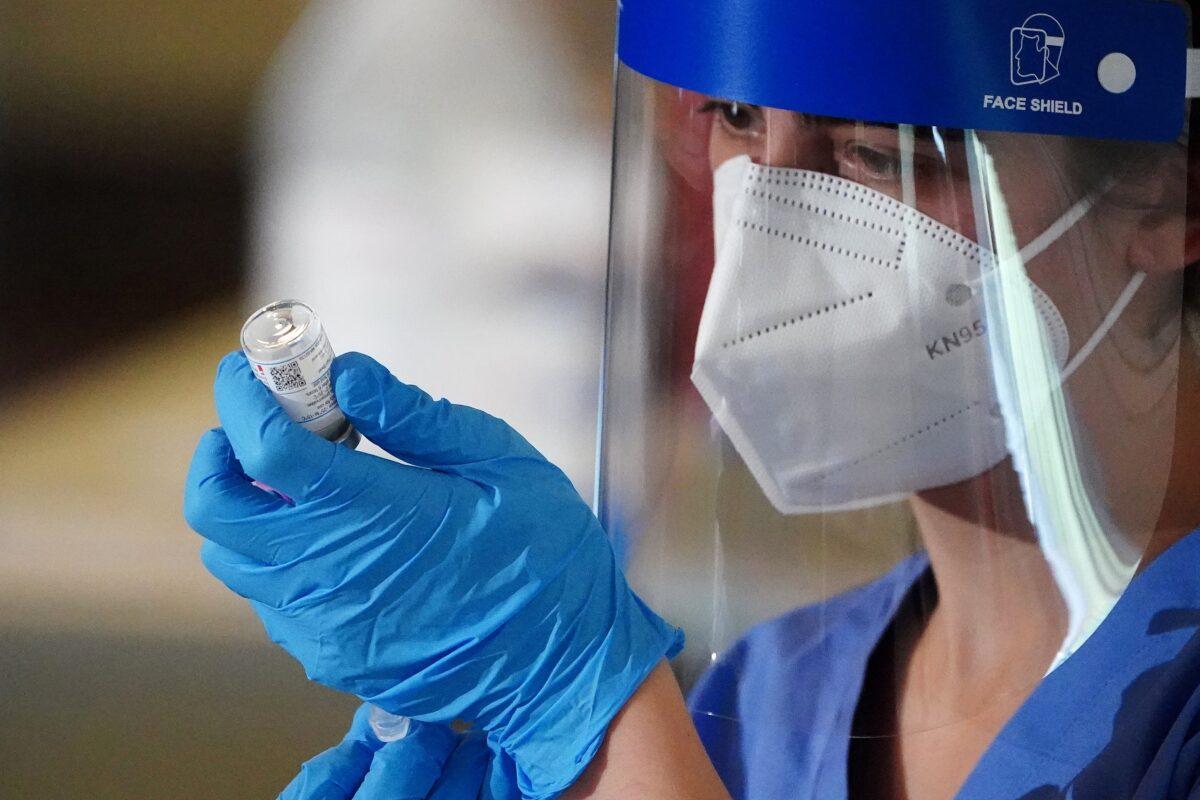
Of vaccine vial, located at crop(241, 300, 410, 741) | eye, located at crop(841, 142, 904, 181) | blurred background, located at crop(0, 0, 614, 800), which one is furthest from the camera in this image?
blurred background, located at crop(0, 0, 614, 800)

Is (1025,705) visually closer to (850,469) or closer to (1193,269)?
(850,469)

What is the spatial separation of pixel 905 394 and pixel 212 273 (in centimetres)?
106

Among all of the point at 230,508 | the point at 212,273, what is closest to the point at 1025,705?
the point at 230,508

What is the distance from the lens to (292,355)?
779 mm

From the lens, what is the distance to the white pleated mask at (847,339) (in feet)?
2.92

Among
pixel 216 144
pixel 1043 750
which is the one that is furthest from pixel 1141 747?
pixel 216 144

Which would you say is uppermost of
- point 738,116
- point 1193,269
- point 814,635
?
point 738,116

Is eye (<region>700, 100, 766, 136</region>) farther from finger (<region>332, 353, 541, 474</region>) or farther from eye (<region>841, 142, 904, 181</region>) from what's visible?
finger (<region>332, 353, 541, 474</region>)

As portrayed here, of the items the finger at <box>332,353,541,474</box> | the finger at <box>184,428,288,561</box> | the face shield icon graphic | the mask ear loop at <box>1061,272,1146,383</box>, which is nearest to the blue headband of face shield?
the face shield icon graphic

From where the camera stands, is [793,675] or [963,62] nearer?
[963,62]

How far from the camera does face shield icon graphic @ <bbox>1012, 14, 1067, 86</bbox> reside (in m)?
0.85

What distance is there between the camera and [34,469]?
63.8 inches

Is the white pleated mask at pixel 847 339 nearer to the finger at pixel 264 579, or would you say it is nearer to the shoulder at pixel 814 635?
the shoulder at pixel 814 635

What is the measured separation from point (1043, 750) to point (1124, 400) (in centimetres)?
29
